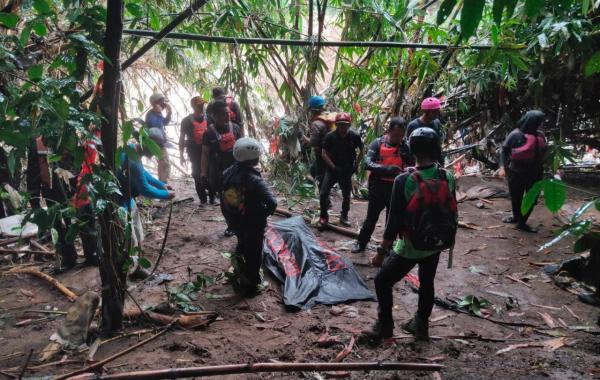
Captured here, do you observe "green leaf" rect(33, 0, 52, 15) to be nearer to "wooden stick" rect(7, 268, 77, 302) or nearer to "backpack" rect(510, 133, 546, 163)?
"wooden stick" rect(7, 268, 77, 302)

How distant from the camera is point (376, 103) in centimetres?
823

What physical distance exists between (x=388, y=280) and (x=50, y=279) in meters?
3.77

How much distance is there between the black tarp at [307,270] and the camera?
13.5 feet

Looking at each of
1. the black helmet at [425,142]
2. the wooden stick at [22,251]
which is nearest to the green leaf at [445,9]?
the black helmet at [425,142]

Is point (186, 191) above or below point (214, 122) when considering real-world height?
below

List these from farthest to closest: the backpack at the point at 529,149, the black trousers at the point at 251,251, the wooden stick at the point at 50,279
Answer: the backpack at the point at 529,149 → the wooden stick at the point at 50,279 → the black trousers at the point at 251,251

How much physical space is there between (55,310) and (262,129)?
599 cm

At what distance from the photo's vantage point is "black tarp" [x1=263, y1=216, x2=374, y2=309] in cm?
410

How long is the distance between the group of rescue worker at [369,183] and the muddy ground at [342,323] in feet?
0.96

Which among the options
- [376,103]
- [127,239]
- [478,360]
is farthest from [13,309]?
[376,103]

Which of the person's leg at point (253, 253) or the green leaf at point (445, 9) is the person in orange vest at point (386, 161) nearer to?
the person's leg at point (253, 253)

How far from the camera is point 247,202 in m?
3.94

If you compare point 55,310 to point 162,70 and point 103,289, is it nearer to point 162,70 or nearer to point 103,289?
point 103,289

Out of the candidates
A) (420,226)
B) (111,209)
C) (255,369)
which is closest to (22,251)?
(111,209)
